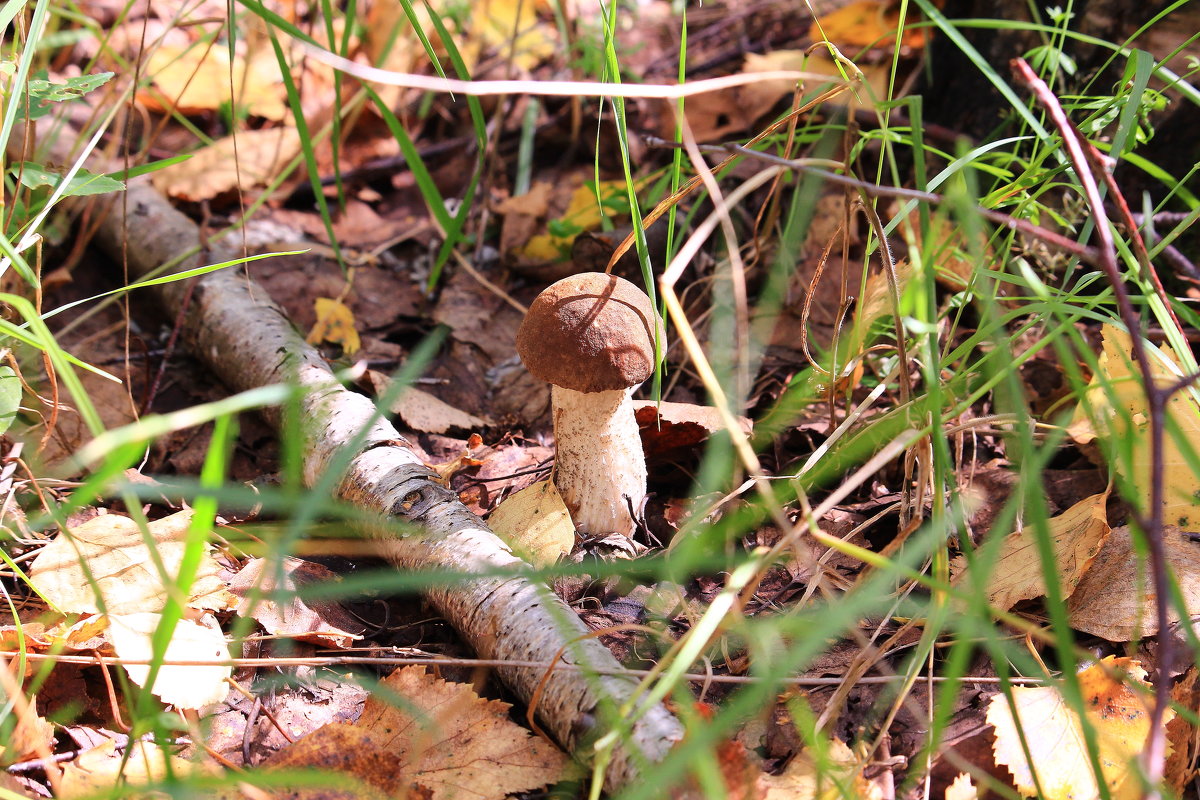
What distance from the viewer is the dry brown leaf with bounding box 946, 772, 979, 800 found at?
166cm

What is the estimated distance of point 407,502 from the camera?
88.6 inches

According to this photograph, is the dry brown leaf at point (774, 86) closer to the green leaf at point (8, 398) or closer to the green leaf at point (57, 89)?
the green leaf at point (57, 89)

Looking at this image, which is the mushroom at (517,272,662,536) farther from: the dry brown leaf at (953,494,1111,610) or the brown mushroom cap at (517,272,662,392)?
the dry brown leaf at (953,494,1111,610)

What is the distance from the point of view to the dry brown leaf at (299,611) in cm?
203

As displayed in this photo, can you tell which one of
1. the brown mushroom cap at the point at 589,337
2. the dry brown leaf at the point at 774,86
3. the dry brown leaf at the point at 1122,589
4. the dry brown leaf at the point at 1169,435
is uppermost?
the dry brown leaf at the point at 774,86

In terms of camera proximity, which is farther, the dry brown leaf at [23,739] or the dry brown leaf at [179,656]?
the dry brown leaf at [179,656]

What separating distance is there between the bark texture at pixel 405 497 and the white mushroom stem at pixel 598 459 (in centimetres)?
34

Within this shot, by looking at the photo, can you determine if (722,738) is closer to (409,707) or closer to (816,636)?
(816,636)

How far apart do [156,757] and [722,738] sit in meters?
1.10

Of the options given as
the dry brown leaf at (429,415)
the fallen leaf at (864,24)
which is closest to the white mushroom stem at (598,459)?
the dry brown leaf at (429,415)

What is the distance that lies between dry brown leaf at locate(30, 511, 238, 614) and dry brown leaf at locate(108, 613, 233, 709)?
0.24ft

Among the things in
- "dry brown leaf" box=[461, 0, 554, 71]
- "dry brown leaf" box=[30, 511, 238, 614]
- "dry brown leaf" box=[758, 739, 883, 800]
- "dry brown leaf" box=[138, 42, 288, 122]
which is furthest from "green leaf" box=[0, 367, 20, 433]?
"dry brown leaf" box=[461, 0, 554, 71]

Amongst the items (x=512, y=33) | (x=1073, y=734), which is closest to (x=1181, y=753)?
(x=1073, y=734)

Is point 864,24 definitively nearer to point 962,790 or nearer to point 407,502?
point 407,502
